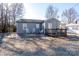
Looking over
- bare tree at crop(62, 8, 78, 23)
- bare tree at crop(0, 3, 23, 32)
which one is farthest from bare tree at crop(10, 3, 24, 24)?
bare tree at crop(62, 8, 78, 23)

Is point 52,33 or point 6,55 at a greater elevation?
point 52,33

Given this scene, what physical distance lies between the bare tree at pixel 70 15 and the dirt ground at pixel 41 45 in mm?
326

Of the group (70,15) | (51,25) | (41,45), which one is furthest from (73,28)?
(41,45)

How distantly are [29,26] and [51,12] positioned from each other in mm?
468

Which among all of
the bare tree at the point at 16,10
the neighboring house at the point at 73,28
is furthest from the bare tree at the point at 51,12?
the bare tree at the point at 16,10

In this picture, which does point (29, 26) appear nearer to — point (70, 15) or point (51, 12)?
point (51, 12)

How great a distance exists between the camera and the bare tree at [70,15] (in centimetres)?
322

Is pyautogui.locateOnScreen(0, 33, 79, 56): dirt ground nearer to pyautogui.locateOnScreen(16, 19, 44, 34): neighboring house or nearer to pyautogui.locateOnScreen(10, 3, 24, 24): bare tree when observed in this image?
pyautogui.locateOnScreen(16, 19, 44, 34): neighboring house

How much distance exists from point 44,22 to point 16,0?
0.63m

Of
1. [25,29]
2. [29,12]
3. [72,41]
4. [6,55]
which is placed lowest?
[6,55]

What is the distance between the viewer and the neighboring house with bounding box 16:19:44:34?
10.5ft

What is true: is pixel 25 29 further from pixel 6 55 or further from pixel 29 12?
pixel 6 55

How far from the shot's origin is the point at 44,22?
10.5 feet

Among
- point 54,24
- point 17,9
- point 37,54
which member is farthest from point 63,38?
point 17,9
